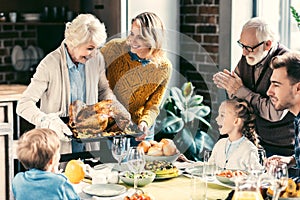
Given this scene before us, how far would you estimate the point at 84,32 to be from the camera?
389cm

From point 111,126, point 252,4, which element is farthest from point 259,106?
point 252,4

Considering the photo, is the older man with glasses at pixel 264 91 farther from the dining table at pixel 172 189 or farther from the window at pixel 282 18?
the window at pixel 282 18

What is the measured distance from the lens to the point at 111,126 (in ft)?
12.6

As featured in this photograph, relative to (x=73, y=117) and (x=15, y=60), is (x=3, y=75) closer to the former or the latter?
(x=15, y=60)

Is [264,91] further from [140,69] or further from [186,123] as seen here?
[186,123]

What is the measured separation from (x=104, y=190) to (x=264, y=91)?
4.63 ft

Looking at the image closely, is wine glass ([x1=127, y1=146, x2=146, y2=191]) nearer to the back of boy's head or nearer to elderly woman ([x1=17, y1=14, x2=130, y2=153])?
the back of boy's head

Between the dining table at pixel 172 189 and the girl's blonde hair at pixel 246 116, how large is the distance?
52cm

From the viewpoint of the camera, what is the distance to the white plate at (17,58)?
5.50 metres

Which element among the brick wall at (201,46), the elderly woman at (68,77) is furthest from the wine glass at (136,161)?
the brick wall at (201,46)

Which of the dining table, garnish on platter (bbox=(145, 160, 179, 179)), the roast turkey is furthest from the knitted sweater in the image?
the dining table

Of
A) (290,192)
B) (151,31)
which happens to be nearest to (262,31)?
(151,31)

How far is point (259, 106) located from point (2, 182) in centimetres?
207

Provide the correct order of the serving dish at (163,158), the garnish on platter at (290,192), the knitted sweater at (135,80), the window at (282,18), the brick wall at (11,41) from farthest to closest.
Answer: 1. the brick wall at (11,41)
2. the window at (282,18)
3. the knitted sweater at (135,80)
4. the serving dish at (163,158)
5. the garnish on platter at (290,192)
